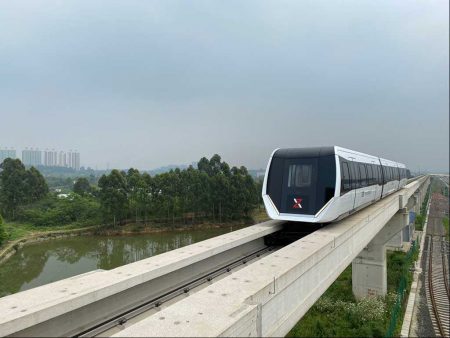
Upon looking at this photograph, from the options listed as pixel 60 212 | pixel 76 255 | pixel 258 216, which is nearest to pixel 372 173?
pixel 76 255

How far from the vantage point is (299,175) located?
8.95 m

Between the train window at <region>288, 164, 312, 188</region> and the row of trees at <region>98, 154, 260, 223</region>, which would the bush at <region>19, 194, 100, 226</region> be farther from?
the train window at <region>288, 164, 312, 188</region>

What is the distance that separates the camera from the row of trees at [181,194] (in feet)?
137

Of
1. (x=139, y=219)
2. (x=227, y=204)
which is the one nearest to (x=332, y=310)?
Answer: (x=227, y=204)

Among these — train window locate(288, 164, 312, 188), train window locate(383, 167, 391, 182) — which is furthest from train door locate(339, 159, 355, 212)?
train window locate(383, 167, 391, 182)

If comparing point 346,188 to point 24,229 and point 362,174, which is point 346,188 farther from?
point 24,229

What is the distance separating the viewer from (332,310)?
15.3 metres

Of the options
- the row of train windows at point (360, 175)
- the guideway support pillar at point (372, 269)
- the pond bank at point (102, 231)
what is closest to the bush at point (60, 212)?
the pond bank at point (102, 231)

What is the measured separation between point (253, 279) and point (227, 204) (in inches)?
1572

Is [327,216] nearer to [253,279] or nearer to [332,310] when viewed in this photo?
[253,279]

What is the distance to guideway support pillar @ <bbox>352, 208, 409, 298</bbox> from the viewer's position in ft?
56.1

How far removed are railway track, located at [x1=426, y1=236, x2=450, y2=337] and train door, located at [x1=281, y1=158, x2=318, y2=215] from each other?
10.5 meters

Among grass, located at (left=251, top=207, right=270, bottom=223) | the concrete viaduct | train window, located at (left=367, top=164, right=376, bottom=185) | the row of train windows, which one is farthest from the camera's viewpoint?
grass, located at (left=251, top=207, right=270, bottom=223)

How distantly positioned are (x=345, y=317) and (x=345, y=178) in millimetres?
8524
